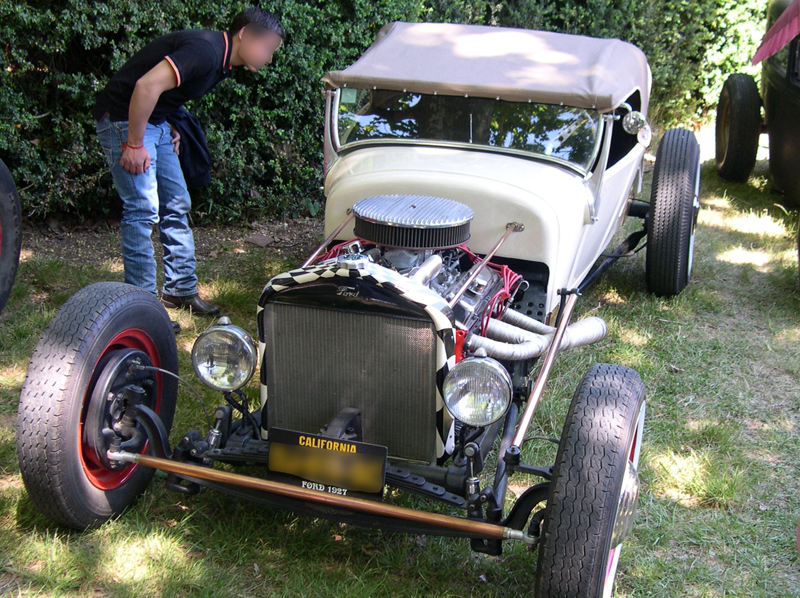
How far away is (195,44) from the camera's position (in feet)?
12.5

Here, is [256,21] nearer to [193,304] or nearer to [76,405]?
[193,304]

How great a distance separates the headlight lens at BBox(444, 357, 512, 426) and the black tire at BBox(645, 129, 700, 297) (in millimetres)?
2710

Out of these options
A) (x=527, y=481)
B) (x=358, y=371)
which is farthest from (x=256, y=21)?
(x=527, y=481)

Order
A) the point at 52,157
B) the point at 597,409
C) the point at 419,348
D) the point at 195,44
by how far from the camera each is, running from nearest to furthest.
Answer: the point at 597,409 < the point at 419,348 < the point at 195,44 < the point at 52,157

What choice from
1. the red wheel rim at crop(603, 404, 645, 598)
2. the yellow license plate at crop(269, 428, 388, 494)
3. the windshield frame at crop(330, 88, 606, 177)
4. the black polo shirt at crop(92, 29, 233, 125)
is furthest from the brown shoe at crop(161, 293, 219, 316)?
the red wheel rim at crop(603, 404, 645, 598)

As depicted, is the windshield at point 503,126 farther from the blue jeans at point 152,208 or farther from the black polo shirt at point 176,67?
the blue jeans at point 152,208

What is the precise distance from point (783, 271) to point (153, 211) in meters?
4.36

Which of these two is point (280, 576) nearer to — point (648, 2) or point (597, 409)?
point (597, 409)

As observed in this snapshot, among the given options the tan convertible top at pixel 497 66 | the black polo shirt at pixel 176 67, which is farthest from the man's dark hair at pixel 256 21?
the tan convertible top at pixel 497 66

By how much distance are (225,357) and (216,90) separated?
3.42 metres

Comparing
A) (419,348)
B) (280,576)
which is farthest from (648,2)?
(280,576)

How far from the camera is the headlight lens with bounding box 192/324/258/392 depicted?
2.54 m

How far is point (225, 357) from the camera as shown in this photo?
8.48 feet

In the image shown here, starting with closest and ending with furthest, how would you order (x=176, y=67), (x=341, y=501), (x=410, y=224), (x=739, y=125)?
(x=341, y=501)
(x=410, y=224)
(x=176, y=67)
(x=739, y=125)
